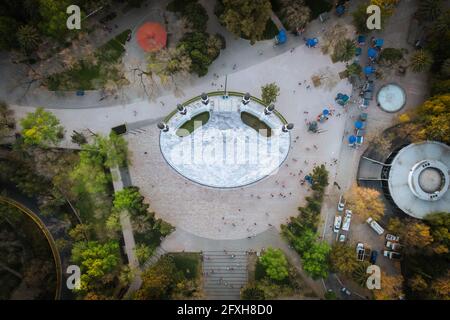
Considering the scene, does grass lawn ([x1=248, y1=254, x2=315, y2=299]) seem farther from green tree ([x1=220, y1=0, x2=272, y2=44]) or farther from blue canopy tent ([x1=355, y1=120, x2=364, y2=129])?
green tree ([x1=220, y1=0, x2=272, y2=44])

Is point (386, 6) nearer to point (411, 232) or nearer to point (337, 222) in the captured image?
point (337, 222)

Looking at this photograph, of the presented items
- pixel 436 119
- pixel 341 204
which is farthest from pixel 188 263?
pixel 436 119

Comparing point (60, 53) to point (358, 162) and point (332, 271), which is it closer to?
point (358, 162)

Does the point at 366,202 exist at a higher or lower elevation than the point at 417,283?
higher

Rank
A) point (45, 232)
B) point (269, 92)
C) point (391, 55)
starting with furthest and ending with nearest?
1. point (391, 55)
2. point (45, 232)
3. point (269, 92)

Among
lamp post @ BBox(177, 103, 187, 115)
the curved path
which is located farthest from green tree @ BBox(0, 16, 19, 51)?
lamp post @ BBox(177, 103, 187, 115)

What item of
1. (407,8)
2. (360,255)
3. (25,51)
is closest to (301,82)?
(407,8)
